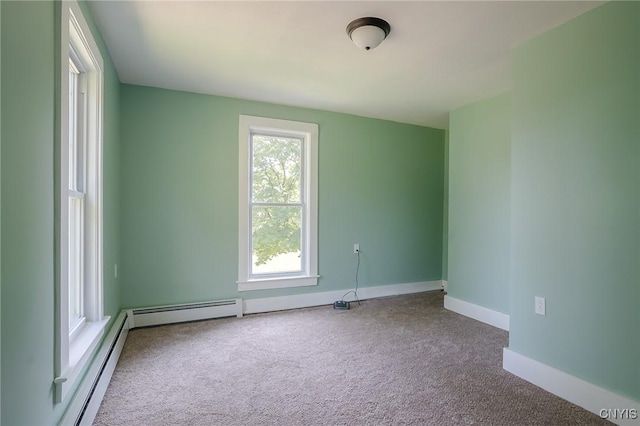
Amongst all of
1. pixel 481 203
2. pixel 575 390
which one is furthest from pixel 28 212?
pixel 481 203

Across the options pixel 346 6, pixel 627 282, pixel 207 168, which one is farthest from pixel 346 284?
pixel 346 6

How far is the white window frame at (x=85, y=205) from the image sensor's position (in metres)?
1.42

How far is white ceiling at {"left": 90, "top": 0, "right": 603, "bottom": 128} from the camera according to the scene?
197 centimetres

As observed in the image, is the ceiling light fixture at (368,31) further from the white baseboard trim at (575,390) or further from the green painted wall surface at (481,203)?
the white baseboard trim at (575,390)

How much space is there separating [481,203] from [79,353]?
373cm

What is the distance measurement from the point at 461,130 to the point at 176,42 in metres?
3.13

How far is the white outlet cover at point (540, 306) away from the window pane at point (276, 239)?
249 centimetres

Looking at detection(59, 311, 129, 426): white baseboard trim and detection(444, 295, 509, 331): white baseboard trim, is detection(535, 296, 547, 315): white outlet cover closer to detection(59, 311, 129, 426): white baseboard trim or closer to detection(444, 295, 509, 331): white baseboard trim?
detection(444, 295, 509, 331): white baseboard trim

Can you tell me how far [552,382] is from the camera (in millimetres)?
2143

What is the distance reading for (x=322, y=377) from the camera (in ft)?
7.54

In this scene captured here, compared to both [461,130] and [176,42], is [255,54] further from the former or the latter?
[461,130]

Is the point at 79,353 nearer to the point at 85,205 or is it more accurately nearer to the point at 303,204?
the point at 85,205

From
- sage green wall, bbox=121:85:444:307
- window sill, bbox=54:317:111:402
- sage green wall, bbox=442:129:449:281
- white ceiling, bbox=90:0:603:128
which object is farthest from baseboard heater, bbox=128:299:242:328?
sage green wall, bbox=442:129:449:281

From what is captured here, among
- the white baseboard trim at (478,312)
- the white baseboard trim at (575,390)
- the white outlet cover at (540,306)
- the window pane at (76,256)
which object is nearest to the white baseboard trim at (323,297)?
the white baseboard trim at (478,312)
